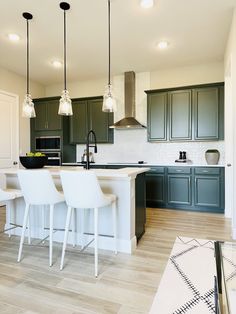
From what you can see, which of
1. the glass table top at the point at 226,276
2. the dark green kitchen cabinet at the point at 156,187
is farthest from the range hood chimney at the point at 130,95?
the glass table top at the point at 226,276

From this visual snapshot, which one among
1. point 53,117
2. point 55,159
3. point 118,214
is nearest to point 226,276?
point 118,214

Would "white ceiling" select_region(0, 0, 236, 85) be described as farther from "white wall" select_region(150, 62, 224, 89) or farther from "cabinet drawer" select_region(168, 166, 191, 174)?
"cabinet drawer" select_region(168, 166, 191, 174)

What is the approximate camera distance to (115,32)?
356 cm

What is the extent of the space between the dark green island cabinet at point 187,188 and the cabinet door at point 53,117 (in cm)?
250

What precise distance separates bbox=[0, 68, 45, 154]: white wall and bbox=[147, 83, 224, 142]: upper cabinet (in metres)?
2.96

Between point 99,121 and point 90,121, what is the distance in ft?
0.72

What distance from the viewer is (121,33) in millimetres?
3584

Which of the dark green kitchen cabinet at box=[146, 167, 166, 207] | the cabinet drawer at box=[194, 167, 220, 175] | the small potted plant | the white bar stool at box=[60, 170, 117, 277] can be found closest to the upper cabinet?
the small potted plant

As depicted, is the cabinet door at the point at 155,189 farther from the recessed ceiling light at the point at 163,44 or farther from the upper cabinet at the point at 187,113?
the recessed ceiling light at the point at 163,44

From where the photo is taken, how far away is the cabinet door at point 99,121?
17.6ft

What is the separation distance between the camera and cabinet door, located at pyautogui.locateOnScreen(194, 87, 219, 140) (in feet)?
14.7

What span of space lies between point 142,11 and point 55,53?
1.96 meters

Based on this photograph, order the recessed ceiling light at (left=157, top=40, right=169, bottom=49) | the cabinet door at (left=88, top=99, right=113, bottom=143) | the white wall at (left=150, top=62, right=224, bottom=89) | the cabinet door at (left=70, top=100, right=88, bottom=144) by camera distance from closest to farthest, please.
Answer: the recessed ceiling light at (left=157, top=40, right=169, bottom=49)
the white wall at (left=150, top=62, right=224, bottom=89)
the cabinet door at (left=88, top=99, right=113, bottom=143)
the cabinet door at (left=70, top=100, right=88, bottom=144)

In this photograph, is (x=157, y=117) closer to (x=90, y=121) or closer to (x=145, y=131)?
(x=145, y=131)
